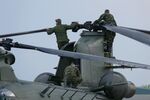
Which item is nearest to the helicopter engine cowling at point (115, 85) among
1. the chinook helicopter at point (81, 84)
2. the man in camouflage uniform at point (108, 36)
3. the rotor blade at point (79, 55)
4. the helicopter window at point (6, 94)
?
the chinook helicopter at point (81, 84)

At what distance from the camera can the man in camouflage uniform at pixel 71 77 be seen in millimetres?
10039

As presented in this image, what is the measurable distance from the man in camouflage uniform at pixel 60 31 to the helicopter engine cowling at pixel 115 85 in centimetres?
173

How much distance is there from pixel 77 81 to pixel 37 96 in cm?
185

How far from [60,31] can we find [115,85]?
2262 millimetres

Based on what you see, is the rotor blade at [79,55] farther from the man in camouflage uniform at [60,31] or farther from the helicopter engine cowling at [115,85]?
the helicopter engine cowling at [115,85]

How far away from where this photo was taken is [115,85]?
1050 centimetres

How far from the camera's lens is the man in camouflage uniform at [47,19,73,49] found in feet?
37.3

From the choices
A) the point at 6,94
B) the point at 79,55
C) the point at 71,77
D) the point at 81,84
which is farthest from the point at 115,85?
the point at 79,55

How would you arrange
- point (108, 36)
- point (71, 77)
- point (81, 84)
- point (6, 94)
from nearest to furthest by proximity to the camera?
1. point (6, 94)
2. point (71, 77)
3. point (81, 84)
4. point (108, 36)

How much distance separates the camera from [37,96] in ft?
28.2

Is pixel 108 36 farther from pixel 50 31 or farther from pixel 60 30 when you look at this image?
pixel 50 31

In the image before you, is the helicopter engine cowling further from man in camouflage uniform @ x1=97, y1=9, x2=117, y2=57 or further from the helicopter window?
the helicopter window

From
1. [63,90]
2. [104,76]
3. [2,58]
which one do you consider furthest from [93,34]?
[2,58]

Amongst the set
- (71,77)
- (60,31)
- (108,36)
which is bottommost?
(71,77)
